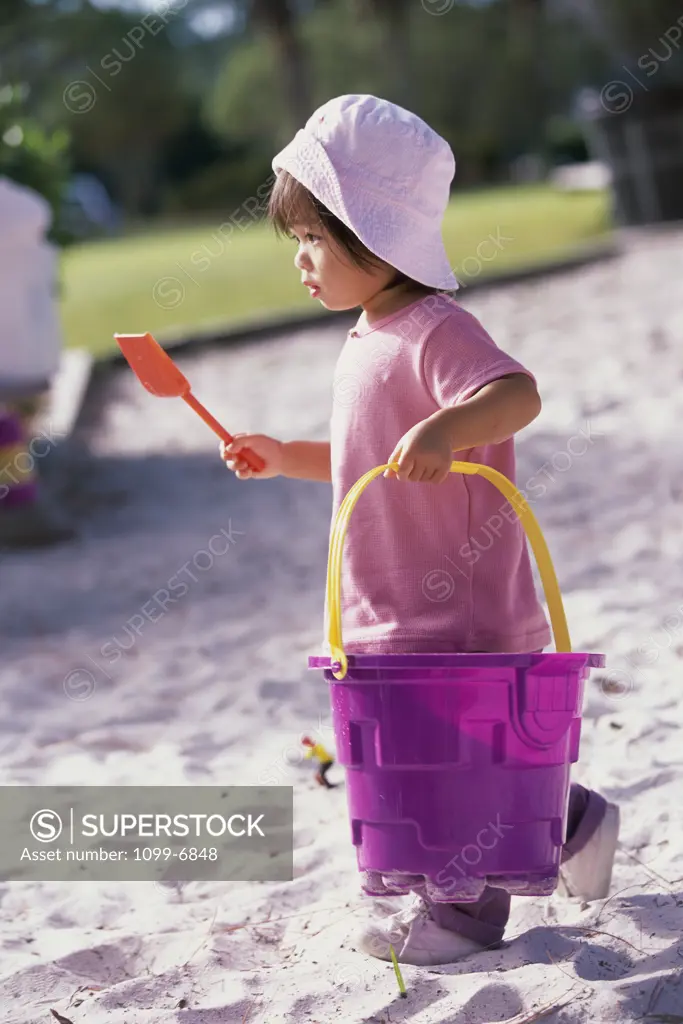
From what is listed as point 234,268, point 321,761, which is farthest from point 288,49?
point 321,761

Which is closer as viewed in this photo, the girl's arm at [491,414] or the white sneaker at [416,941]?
the girl's arm at [491,414]

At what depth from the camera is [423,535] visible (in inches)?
77.5

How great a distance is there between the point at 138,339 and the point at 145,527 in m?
3.12

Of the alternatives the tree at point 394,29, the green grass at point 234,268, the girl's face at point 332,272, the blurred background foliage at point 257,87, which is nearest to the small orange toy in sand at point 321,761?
the girl's face at point 332,272

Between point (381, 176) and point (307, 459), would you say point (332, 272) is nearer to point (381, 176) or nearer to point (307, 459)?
point (381, 176)

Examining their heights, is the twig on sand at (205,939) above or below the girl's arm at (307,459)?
below

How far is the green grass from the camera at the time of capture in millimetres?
10664

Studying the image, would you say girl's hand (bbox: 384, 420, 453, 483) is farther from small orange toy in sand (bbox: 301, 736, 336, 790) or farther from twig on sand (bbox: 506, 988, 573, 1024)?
small orange toy in sand (bbox: 301, 736, 336, 790)

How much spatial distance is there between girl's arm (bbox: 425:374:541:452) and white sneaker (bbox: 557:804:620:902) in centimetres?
66

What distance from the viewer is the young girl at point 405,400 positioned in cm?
192

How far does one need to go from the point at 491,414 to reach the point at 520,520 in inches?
6.7

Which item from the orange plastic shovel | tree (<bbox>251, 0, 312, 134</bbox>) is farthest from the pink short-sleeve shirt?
tree (<bbox>251, 0, 312, 134</bbox>)

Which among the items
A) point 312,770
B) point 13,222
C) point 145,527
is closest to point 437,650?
point 312,770

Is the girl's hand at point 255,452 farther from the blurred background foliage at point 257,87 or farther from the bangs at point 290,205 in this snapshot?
the blurred background foliage at point 257,87
